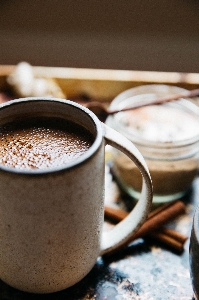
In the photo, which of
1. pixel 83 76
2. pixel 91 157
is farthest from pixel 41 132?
pixel 83 76

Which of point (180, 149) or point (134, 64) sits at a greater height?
point (134, 64)

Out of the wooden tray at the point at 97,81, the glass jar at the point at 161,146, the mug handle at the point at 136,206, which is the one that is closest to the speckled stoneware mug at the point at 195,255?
the mug handle at the point at 136,206

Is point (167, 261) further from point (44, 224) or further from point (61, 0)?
point (61, 0)

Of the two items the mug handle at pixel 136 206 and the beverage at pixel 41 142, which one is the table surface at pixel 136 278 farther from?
the beverage at pixel 41 142

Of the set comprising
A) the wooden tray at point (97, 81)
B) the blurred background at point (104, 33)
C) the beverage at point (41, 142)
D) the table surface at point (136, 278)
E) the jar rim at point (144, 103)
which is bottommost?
the table surface at point (136, 278)

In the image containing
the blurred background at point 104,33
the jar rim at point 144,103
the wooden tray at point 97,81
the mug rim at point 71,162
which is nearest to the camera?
the mug rim at point 71,162

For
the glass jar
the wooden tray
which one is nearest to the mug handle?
the glass jar
